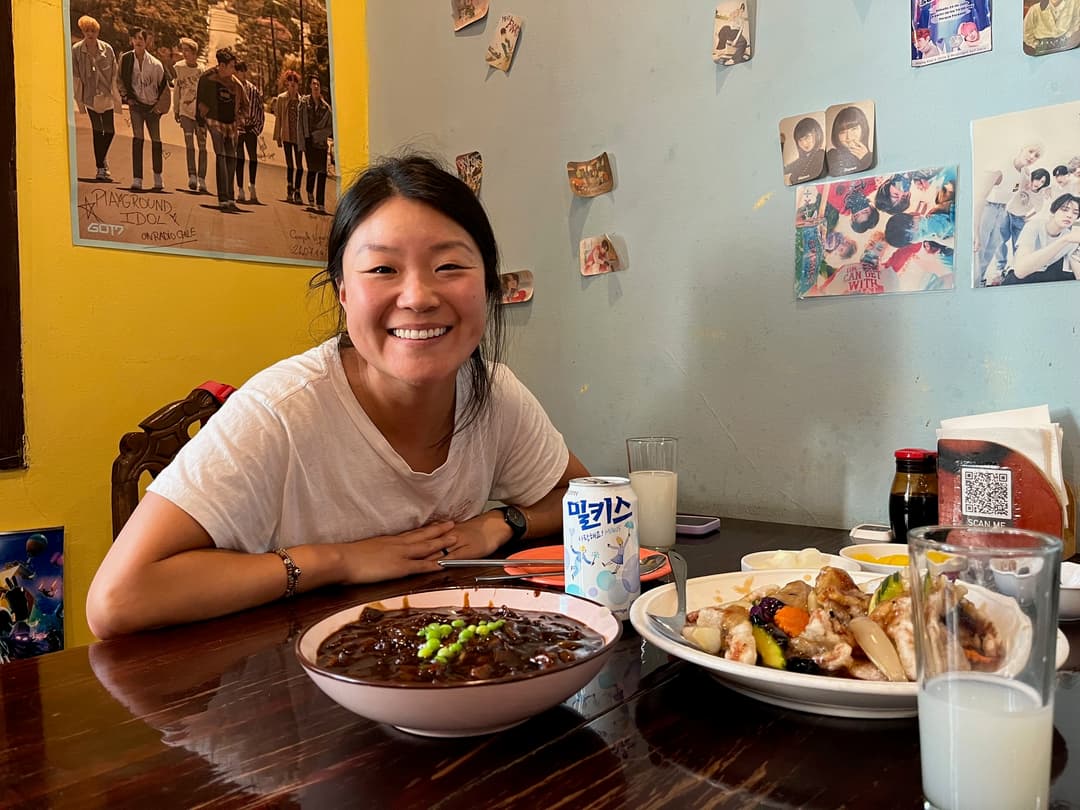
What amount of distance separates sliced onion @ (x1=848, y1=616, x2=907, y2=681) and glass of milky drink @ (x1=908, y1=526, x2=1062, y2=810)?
0.15m

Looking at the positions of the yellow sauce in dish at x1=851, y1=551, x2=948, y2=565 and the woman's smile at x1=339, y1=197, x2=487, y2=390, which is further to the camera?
the woman's smile at x1=339, y1=197, x2=487, y2=390

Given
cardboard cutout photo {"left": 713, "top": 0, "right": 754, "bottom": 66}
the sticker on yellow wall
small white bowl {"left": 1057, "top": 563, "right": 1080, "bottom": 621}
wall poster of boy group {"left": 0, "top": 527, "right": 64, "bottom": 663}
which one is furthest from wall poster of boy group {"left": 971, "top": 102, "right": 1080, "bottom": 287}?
wall poster of boy group {"left": 0, "top": 527, "right": 64, "bottom": 663}

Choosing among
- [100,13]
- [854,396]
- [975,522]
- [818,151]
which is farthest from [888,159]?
[100,13]

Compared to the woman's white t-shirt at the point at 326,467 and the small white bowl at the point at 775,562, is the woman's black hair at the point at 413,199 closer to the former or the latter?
the woman's white t-shirt at the point at 326,467

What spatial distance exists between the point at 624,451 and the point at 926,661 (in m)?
1.38

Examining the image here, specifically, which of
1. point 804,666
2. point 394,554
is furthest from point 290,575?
point 804,666

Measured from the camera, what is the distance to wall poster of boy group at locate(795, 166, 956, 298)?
1.43 m

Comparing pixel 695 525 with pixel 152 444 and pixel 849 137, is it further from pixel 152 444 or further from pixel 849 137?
pixel 152 444

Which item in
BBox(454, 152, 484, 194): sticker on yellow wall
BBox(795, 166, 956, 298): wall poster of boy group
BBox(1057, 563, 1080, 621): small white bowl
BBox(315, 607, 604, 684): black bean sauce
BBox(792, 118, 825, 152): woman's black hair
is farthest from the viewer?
BBox(454, 152, 484, 194): sticker on yellow wall

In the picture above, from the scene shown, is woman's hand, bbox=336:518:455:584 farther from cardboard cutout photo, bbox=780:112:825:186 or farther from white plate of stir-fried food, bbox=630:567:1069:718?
cardboard cutout photo, bbox=780:112:825:186

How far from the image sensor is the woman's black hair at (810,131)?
155 centimetres

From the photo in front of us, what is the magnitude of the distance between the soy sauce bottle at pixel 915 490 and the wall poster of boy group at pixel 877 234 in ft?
1.11

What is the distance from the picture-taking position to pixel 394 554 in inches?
49.2

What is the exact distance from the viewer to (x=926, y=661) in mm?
523
